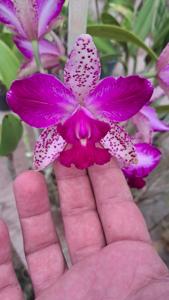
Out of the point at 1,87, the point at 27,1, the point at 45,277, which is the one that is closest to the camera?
the point at 27,1

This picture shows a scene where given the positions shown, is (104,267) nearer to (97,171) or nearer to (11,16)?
(97,171)

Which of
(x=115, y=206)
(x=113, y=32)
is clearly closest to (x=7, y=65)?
(x=113, y=32)

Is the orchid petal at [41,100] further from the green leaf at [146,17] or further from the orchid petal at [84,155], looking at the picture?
the green leaf at [146,17]

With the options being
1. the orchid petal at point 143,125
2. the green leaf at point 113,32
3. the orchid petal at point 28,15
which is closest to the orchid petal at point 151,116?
the orchid petal at point 143,125

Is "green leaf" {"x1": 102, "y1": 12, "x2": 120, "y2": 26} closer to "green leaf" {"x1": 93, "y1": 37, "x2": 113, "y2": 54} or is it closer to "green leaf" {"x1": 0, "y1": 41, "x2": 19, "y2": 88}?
"green leaf" {"x1": 93, "y1": 37, "x2": 113, "y2": 54}

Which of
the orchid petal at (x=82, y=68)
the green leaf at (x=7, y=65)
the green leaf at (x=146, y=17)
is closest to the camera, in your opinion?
the orchid petal at (x=82, y=68)

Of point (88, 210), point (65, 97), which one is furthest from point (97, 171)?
point (65, 97)
